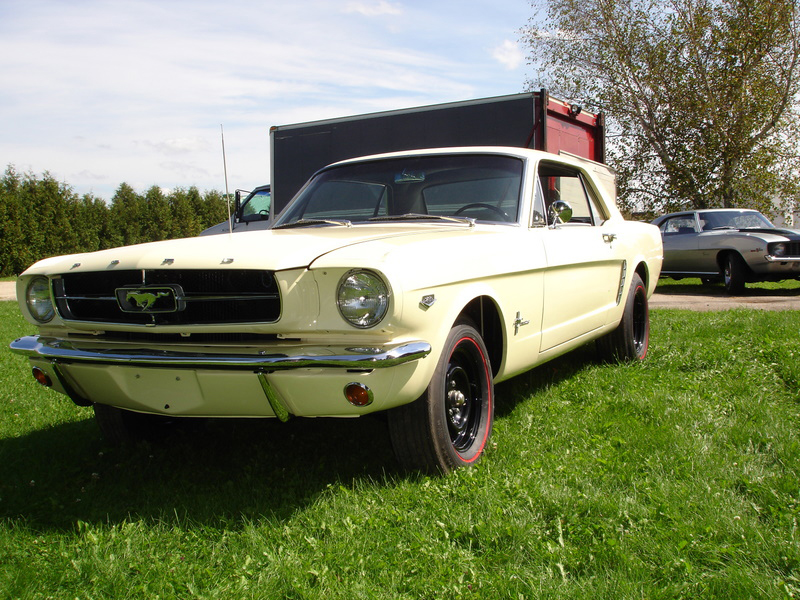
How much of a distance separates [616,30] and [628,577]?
69.8ft

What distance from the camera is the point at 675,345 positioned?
602 centimetres

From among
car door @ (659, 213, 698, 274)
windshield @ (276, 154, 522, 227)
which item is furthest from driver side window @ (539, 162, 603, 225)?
car door @ (659, 213, 698, 274)

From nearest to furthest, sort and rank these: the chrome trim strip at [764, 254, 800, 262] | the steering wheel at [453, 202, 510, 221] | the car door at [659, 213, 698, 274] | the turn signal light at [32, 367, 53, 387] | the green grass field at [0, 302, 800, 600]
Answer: the green grass field at [0, 302, 800, 600], the turn signal light at [32, 367, 53, 387], the steering wheel at [453, 202, 510, 221], the chrome trim strip at [764, 254, 800, 262], the car door at [659, 213, 698, 274]

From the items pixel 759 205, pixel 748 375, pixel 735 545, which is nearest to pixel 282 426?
pixel 735 545

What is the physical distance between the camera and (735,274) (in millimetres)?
12078

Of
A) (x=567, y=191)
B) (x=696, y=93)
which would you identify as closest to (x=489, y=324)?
(x=567, y=191)

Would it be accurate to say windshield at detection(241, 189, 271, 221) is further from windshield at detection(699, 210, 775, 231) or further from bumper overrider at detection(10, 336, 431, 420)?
bumper overrider at detection(10, 336, 431, 420)

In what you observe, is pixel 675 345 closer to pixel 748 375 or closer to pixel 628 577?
pixel 748 375

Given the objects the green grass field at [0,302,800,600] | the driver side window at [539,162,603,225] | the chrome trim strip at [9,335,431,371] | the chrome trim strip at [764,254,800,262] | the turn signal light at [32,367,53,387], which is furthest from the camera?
the chrome trim strip at [764,254,800,262]

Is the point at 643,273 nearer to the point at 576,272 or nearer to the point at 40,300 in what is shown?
the point at 576,272

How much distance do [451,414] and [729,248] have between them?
1053 cm

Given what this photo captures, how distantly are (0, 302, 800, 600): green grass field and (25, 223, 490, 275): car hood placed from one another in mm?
956

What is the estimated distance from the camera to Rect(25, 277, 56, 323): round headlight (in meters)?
3.42

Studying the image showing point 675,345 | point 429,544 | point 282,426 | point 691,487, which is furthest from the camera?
point 675,345
